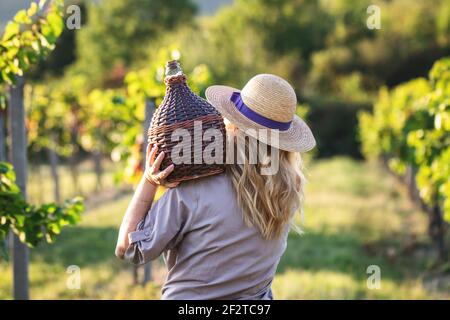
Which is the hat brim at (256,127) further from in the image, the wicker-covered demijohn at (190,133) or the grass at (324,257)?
the grass at (324,257)

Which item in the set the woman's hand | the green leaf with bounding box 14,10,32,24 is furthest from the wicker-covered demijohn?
the green leaf with bounding box 14,10,32,24

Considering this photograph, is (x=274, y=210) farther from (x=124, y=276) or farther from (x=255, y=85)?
(x=124, y=276)

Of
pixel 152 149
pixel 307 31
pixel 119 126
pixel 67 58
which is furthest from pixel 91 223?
pixel 67 58

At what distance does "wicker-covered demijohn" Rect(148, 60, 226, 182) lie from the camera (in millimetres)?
2199

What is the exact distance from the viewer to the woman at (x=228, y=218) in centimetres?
219

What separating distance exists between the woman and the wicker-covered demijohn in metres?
0.03

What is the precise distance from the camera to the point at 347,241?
9.95 m

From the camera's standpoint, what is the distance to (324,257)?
344 inches

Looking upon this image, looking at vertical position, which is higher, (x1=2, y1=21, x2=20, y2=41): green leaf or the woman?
(x1=2, y1=21, x2=20, y2=41): green leaf

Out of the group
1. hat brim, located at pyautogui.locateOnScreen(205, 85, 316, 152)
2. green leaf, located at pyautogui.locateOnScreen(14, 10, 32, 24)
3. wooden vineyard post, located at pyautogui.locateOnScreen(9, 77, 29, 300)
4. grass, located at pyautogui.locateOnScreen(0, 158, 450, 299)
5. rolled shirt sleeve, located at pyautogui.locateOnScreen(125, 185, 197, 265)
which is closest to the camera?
rolled shirt sleeve, located at pyautogui.locateOnScreen(125, 185, 197, 265)

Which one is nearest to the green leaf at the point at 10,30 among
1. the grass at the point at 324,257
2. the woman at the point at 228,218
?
the woman at the point at 228,218

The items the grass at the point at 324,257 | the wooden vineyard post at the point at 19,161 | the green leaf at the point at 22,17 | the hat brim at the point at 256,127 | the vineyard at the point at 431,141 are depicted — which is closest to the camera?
the hat brim at the point at 256,127

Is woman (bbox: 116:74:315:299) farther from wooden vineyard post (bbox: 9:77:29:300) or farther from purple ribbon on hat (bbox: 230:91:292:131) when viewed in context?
wooden vineyard post (bbox: 9:77:29:300)

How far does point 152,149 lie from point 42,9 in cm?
195
